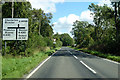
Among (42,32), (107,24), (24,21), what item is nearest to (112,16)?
(107,24)

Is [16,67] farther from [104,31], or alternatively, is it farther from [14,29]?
[104,31]

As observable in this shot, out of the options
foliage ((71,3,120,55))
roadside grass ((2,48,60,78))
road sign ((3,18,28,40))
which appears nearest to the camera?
roadside grass ((2,48,60,78))

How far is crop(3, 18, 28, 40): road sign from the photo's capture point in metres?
12.2

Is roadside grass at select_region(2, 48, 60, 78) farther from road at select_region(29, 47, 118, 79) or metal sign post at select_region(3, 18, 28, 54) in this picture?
metal sign post at select_region(3, 18, 28, 54)

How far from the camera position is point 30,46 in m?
19.6

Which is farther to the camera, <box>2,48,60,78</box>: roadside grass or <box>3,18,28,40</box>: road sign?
<box>3,18,28,40</box>: road sign

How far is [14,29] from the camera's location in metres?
12.3

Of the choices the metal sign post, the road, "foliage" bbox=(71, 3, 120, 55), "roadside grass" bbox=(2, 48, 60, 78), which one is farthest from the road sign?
"foliage" bbox=(71, 3, 120, 55)

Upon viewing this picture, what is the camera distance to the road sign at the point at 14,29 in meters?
12.2

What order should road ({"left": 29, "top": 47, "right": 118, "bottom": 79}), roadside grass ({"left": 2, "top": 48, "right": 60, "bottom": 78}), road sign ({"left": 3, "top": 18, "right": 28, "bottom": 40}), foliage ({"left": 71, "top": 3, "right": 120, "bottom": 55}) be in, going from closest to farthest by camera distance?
roadside grass ({"left": 2, "top": 48, "right": 60, "bottom": 78}), road ({"left": 29, "top": 47, "right": 118, "bottom": 79}), road sign ({"left": 3, "top": 18, "right": 28, "bottom": 40}), foliage ({"left": 71, "top": 3, "right": 120, "bottom": 55})

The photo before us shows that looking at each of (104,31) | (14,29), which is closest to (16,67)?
(14,29)

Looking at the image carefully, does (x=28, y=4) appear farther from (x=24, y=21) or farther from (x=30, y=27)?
(x=24, y=21)

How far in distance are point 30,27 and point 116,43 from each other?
46.9ft

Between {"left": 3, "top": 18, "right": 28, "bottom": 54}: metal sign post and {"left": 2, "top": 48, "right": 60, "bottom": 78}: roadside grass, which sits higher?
{"left": 3, "top": 18, "right": 28, "bottom": 54}: metal sign post
